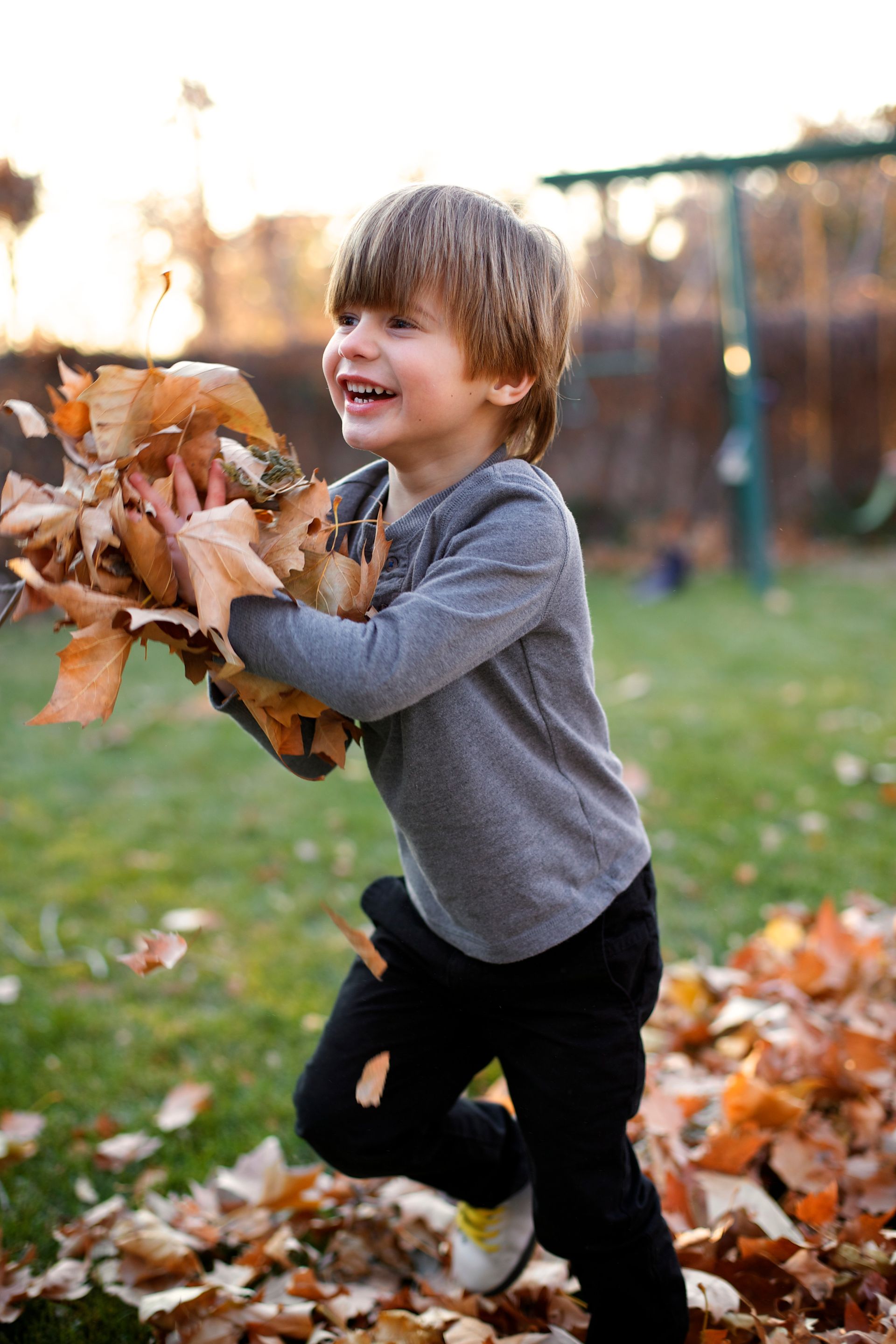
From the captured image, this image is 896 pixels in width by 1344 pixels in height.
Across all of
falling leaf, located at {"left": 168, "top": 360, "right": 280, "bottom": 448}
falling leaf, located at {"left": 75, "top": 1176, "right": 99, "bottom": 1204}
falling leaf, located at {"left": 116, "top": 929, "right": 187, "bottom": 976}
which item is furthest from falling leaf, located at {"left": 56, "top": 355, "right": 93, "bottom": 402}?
falling leaf, located at {"left": 75, "top": 1176, "right": 99, "bottom": 1204}

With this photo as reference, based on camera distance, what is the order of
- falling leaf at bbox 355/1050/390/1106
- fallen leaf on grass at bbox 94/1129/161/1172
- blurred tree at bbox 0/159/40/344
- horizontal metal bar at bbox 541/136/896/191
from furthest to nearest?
blurred tree at bbox 0/159/40/344 → horizontal metal bar at bbox 541/136/896/191 → fallen leaf on grass at bbox 94/1129/161/1172 → falling leaf at bbox 355/1050/390/1106

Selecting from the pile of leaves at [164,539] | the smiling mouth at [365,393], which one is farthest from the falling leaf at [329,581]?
the smiling mouth at [365,393]

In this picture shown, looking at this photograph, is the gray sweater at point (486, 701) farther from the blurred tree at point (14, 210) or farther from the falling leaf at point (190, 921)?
the blurred tree at point (14, 210)

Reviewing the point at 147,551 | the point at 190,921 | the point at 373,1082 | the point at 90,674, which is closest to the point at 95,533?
the point at 147,551

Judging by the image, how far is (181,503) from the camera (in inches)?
57.6

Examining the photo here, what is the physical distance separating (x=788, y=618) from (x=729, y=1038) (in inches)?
216

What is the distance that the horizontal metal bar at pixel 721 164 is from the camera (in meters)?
8.27

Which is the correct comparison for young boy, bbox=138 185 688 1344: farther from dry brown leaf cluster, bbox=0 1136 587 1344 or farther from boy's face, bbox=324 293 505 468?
dry brown leaf cluster, bbox=0 1136 587 1344

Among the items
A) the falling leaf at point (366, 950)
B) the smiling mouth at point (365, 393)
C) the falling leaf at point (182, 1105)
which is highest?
the smiling mouth at point (365, 393)

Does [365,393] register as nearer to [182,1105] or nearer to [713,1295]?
[713,1295]

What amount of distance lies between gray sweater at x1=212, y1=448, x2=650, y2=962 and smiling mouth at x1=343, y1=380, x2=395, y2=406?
17cm

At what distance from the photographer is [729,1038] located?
2758 mm

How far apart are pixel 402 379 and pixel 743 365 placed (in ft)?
26.4

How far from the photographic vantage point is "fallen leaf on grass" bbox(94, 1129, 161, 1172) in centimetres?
243
